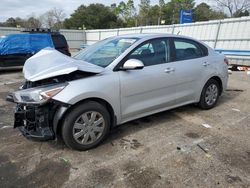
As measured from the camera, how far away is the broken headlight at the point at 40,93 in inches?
124

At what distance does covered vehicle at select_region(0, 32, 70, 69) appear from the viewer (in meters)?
10.7

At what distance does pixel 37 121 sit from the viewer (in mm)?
3326

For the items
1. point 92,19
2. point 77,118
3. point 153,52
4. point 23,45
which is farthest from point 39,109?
point 92,19

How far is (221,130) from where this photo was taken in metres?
4.24

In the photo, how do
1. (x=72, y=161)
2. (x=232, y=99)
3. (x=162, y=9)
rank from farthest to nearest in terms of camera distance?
→ (x=162, y=9) → (x=232, y=99) → (x=72, y=161)

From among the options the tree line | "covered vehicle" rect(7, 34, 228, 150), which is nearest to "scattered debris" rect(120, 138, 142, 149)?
"covered vehicle" rect(7, 34, 228, 150)

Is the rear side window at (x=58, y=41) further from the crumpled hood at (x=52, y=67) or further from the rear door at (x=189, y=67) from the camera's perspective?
the rear door at (x=189, y=67)

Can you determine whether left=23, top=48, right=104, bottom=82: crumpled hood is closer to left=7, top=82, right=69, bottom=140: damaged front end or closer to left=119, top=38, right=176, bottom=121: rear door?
left=7, top=82, right=69, bottom=140: damaged front end

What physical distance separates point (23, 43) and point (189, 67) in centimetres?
899

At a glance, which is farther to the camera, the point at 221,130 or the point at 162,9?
the point at 162,9

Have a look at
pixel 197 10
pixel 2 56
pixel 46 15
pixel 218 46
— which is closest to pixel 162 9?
pixel 197 10

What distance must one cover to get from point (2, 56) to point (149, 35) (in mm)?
8605

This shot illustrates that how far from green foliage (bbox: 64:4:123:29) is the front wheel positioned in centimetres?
4649

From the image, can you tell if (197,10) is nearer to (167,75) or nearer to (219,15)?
(219,15)
